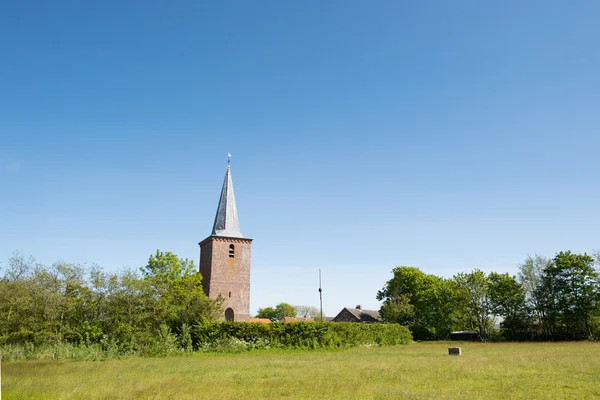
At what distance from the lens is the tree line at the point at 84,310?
81.1 feet

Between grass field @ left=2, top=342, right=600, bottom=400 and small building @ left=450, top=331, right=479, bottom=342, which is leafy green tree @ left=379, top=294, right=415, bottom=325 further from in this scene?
grass field @ left=2, top=342, right=600, bottom=400

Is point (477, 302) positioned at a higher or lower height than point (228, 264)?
lower

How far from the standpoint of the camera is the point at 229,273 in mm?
50750

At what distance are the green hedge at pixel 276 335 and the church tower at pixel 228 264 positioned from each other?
17420 mm

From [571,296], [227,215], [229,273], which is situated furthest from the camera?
[227,215]

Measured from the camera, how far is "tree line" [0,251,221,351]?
24734 mm

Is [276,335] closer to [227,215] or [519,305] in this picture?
[227,215]

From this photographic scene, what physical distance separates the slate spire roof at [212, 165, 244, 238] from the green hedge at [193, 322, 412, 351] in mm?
22463

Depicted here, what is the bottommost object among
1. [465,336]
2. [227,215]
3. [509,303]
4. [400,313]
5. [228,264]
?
[465,336]

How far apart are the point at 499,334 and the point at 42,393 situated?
5451cm

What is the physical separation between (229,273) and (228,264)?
3.62 ft

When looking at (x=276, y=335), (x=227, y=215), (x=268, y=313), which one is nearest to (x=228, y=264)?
(x=227, y=215)

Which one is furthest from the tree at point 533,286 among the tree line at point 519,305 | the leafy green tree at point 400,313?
the leafy green tree at point 400,313

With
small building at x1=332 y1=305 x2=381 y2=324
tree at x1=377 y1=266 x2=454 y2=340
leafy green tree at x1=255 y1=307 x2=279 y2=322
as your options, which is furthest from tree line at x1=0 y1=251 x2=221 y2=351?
leafy green tree at x1=255 y1=307 x2=279 y2=322
